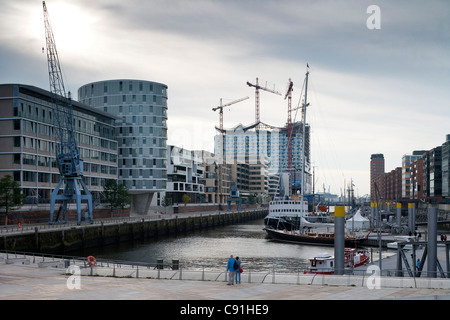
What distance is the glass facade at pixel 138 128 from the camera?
143 meters

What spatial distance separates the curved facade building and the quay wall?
933 inches

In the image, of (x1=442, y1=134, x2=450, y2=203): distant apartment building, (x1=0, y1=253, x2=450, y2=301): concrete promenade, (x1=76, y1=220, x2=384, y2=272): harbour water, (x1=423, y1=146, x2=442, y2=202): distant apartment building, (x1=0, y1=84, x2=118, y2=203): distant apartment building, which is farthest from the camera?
(x1=423, y1=146, x2=442, y2=202): distant apartment building

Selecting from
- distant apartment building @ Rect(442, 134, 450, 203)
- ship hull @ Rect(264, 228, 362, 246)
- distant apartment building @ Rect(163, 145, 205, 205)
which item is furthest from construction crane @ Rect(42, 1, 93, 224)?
distant apartment building @ Rect(442, 134, 450, 203)

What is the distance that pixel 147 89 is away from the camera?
468 ft

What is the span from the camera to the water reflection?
6265 cm

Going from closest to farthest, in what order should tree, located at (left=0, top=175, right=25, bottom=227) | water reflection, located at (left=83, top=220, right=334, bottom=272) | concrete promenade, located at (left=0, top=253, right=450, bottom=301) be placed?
concrete promenade, located at (left=0, top=253, right=450, bottom=301) → water reflection, located at (left=83, top=220, right=334, bottom=272) → tree, located at (left=0, top=175, right=25, bottom=227)

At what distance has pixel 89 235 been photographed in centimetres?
8056

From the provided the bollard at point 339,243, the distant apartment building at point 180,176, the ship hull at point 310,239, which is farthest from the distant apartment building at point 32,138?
the bollard at point 339,243

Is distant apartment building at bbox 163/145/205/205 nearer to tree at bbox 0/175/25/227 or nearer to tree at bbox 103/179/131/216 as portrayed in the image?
tree at bbox 103/179/131/216

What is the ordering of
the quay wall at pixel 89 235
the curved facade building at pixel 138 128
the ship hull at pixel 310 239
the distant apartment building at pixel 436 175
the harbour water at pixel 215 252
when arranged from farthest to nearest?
1. the distant apartment building at pixel 436 175
2. the curved facade building at pixel 138 128
3. the ship hull at pixel 310 239
4. the quay wall at pixel 89 235
5. the harbour water at pixel 215 252

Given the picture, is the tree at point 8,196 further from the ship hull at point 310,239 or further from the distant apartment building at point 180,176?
the distant apartment building at point 180,176

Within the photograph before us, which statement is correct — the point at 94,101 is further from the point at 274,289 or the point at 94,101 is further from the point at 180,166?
the point at 274,289

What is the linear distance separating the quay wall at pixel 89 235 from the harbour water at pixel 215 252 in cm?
243

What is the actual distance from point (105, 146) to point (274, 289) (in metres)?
114
